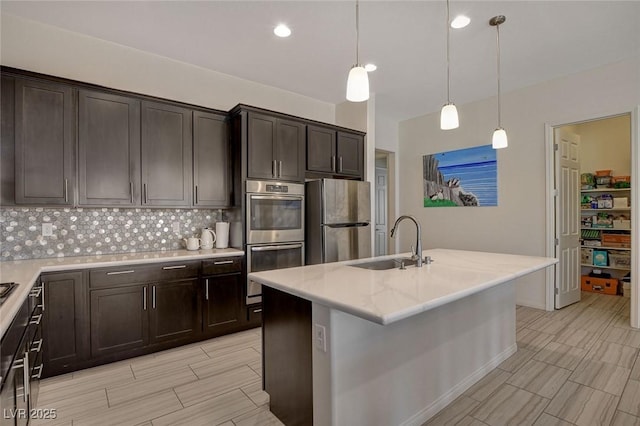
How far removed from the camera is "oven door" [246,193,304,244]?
338cm

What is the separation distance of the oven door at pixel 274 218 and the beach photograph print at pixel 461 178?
2523mm

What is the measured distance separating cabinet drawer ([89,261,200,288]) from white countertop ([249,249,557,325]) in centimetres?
135

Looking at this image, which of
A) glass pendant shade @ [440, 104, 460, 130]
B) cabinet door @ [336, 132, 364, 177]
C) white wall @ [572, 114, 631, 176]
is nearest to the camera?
glass pendant shade @ [440, 104, 460, 130]

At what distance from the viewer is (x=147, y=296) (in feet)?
9.24

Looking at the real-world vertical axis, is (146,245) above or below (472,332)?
above

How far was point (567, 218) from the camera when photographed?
165 inches

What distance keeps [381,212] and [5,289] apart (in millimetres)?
5268

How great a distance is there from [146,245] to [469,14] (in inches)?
143

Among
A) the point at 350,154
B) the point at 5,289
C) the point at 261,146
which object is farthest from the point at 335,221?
the point at 5,289

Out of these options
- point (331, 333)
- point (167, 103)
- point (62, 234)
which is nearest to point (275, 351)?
point (331, 333)

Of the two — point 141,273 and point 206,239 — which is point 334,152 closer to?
point 206,239

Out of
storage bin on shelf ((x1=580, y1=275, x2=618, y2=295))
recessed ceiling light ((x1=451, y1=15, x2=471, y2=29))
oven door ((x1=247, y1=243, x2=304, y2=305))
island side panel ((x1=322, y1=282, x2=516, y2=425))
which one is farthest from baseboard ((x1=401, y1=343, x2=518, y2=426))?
storage bin on shelf ((x1=580, y1=275, x2=618, y2=295))

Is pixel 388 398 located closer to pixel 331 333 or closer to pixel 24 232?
pixel 331 333

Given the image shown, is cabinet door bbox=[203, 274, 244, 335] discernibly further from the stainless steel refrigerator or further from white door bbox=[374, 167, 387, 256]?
white door bbox=[374, 167, 387, 256]
